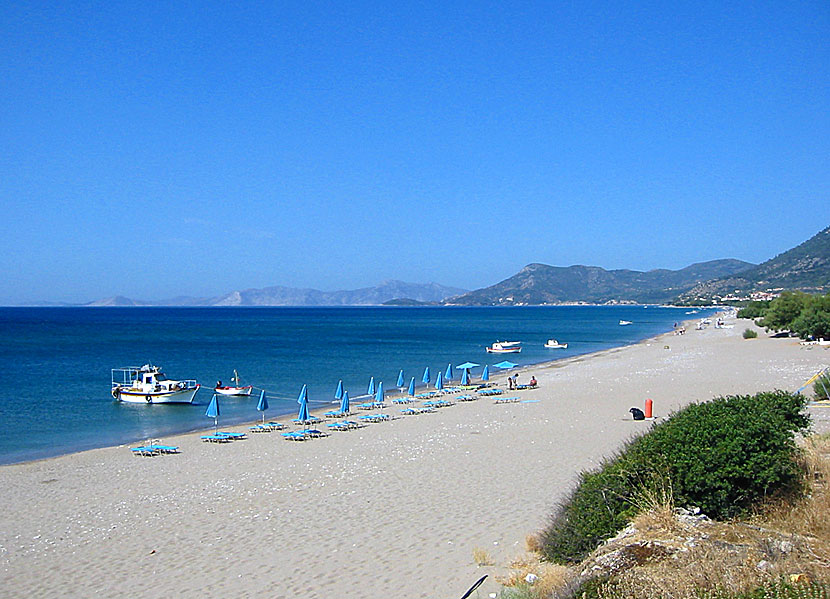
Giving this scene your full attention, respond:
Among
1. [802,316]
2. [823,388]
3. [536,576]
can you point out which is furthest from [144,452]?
[802,316]

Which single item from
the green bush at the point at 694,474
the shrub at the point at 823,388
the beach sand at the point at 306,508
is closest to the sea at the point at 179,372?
the beach sand at the point at 306,508

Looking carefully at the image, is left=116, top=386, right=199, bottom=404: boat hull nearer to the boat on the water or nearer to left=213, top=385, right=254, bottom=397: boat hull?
the boat on the water

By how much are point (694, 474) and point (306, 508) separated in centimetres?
775

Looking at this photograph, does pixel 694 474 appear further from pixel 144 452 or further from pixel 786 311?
pixel 786 311

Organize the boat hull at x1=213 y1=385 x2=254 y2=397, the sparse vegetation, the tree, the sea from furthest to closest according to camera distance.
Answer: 1. the tree
2. the sparse vegetation
3. the boat hull at x1=213 y1=385 x2=254 y2=397
4. the sea

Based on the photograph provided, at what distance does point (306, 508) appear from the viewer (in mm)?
12656

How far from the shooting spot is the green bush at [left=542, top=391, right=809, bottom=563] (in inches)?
286

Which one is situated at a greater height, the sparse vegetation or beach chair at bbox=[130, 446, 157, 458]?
the sparse vegetation

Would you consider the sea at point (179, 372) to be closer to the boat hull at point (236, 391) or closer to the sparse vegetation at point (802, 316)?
the boat hull at point (236, 391)

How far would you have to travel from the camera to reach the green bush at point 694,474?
23.8 feet

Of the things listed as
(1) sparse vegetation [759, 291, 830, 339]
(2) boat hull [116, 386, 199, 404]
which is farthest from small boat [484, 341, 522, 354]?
(2) boat hull [116, 386, 199, 404]

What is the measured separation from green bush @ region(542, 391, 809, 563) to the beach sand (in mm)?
1375

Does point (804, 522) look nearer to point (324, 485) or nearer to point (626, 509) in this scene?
point (626, 509)

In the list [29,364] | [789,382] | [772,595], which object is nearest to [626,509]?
[772,595]
